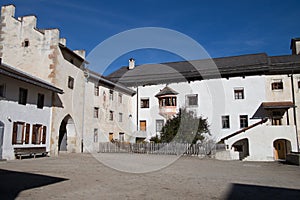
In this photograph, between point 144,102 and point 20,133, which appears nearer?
point 20,133

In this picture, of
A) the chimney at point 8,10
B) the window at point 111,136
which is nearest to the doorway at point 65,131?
the window at point 111,136

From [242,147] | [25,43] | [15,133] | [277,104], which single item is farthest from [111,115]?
[277,104]

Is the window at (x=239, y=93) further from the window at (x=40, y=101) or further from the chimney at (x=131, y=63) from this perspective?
the window at (x=40, y=101)

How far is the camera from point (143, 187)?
725 cm

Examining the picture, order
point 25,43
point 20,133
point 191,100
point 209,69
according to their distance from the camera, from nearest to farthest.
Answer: point 20,133, point 25,43, point 209,69, point 191,100

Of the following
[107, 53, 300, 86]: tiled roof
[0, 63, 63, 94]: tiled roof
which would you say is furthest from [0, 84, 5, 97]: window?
[107, 53, 300, 86]: tiled roof

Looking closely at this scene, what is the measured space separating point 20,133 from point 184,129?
12808 millimetres

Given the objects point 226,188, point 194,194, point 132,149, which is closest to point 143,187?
point 194,194

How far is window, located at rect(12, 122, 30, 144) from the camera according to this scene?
15.7m

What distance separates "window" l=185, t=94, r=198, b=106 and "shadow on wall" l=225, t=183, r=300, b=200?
2271cm

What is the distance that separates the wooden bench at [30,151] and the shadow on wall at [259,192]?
12849 millimetres

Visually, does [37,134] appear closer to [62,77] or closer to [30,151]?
[30,151]

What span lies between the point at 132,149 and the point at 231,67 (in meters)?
14.5

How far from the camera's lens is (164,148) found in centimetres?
2234
